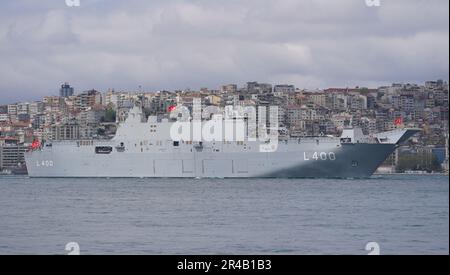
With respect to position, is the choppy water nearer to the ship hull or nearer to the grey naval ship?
the ship hull

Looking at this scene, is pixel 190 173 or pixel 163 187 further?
pixel 190 173

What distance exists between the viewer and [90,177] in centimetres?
5691

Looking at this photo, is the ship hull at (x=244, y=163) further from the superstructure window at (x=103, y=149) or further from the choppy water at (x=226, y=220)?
the choppy water at (x=226, y=220)

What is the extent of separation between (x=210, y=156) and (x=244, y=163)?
201 cm

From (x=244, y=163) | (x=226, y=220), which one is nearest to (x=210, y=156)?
(x=244, y=163)

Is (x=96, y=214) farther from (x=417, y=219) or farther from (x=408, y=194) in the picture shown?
(x=408, y=194)

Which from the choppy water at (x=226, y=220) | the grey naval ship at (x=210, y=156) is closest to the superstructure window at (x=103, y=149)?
the grey naval ship at (x=210, y=156)

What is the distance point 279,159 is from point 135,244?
1232 inches

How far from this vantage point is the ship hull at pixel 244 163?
50.7 metres

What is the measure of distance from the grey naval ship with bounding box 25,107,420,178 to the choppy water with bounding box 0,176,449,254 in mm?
6555

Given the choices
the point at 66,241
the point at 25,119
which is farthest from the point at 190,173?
the point at 25,119

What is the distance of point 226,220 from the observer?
26.2m

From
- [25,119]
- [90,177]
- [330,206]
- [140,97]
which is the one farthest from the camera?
[25,119]
